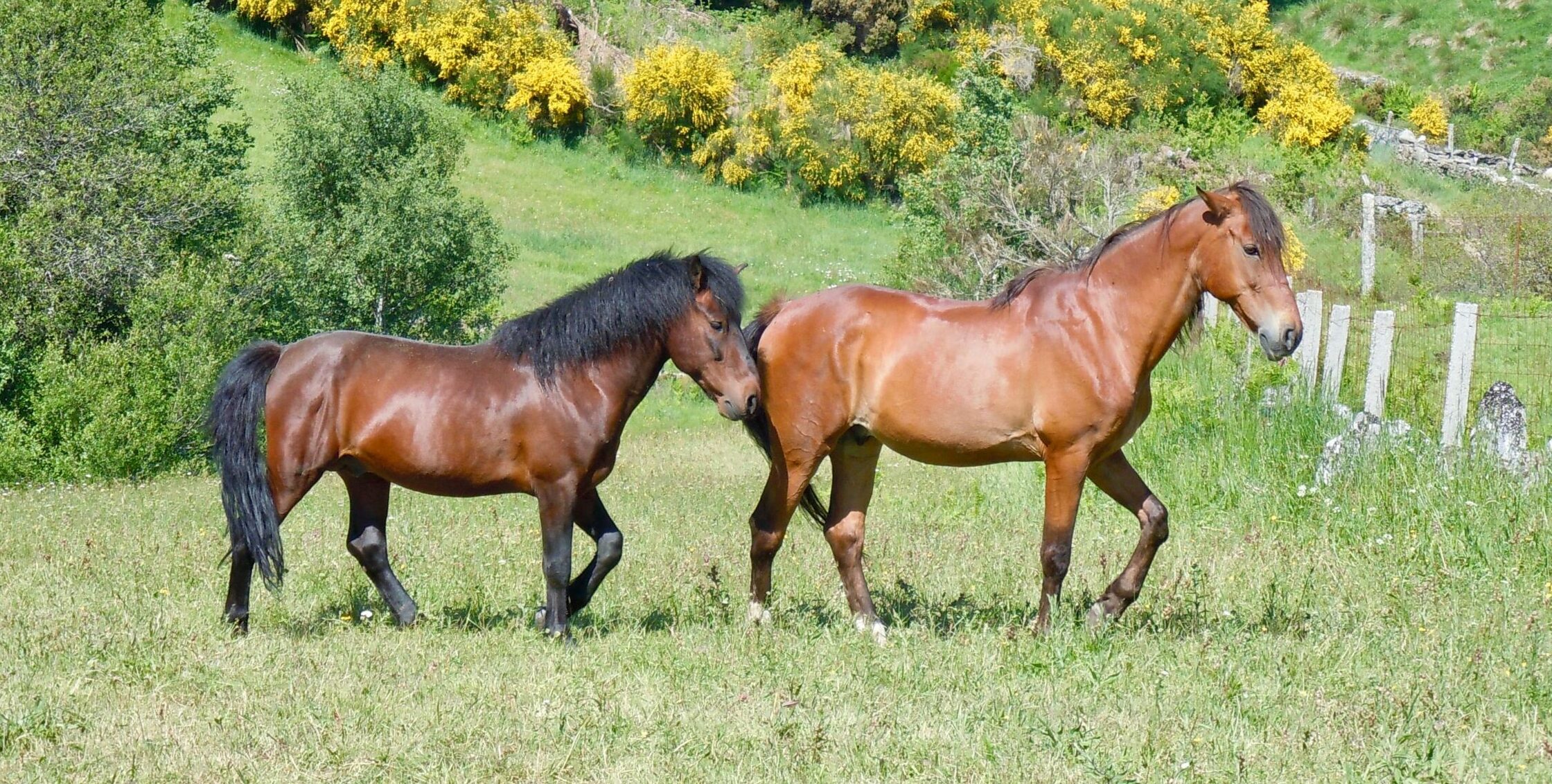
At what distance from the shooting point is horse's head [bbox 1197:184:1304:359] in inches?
254

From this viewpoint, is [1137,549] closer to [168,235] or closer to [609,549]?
[609,549]

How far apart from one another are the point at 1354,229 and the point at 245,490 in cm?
2946

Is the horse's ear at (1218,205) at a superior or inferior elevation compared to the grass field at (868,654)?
superior

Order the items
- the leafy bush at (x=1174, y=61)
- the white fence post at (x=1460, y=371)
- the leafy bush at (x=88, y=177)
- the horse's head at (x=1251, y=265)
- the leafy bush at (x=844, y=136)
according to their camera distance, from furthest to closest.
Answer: the leafy bush at (x=1174, y=61)
the leafy bush at (x=844, y=136)
the leafy bush at (x=88, y=177)
the white fence post at (x=1460, y=371)
the horse's head at (x=1251, y=265)

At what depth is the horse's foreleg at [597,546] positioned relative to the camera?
23.5ft

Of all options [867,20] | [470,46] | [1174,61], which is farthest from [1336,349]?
[867,20]

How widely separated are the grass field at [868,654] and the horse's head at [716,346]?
123 cm

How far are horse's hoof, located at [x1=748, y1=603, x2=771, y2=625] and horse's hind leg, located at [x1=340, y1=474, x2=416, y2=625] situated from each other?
6.02ft

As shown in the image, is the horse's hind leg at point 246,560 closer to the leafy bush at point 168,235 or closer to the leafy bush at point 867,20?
the leafy bush at point 168,235

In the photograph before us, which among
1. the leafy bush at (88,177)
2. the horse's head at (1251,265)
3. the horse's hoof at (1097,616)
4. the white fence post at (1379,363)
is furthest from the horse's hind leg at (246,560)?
the leafy bush at (88,177)

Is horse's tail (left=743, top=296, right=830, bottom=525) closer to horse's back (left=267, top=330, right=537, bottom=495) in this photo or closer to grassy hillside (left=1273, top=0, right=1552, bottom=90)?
horse's back (left=267, top=330, right=537, bottom=495)

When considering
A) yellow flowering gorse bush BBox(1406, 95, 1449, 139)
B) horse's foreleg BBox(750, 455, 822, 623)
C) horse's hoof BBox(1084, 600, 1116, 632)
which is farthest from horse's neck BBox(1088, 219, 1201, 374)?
yellow flowering gorse bush BBox(1406, 95, 1449, 139)

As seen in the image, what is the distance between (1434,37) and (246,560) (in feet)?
184

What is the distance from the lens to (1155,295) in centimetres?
683
